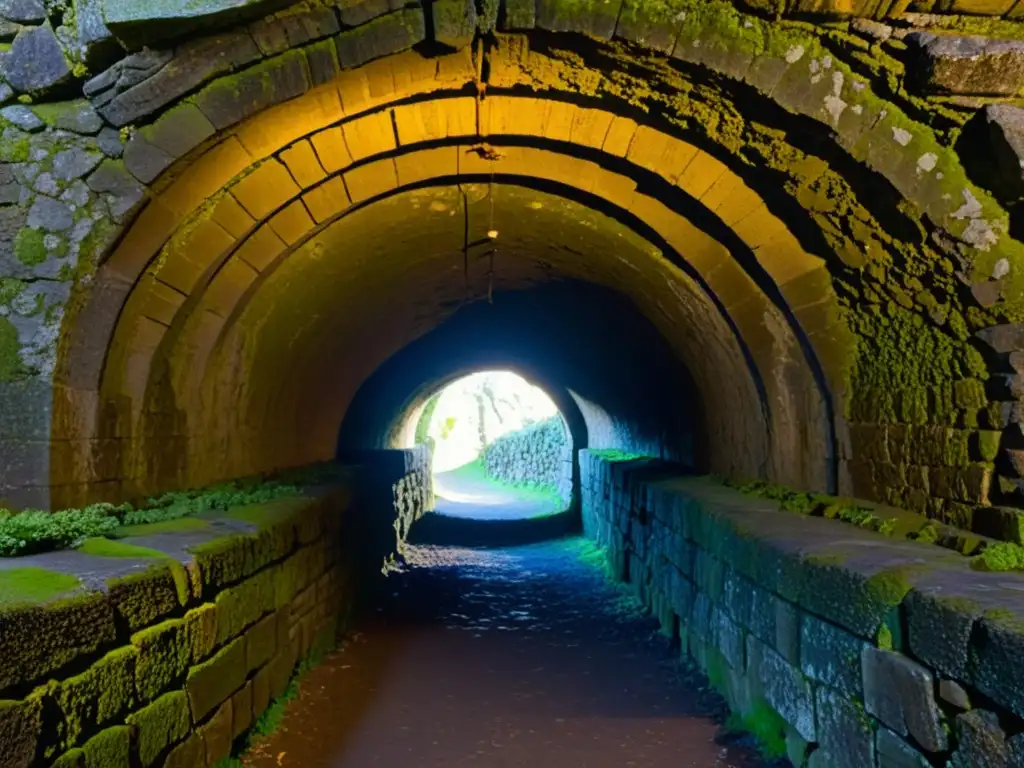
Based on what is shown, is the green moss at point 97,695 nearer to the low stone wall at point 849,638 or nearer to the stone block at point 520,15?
the low stone wall at point 849,638

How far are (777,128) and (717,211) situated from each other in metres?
0.96

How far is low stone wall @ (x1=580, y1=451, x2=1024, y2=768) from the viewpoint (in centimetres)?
252

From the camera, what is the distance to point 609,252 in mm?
6773

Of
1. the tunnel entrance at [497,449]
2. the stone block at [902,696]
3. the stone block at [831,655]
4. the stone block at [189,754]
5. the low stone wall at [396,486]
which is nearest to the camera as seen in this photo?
the stone block at [902,696]

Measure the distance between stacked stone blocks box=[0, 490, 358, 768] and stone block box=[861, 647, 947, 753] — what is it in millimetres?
3052

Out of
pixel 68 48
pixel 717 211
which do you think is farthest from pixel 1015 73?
pixel 68 48

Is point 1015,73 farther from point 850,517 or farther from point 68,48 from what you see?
point 68,48

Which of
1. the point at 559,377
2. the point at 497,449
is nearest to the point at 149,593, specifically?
the point at 559,377

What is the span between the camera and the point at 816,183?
4672 mm

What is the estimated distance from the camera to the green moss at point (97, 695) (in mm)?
2670

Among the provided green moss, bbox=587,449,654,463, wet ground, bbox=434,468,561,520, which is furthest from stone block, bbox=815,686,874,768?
wet ground, bbox=434,468,561,520

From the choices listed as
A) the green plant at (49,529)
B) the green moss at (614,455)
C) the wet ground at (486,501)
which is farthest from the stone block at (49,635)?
the wet ground at (486,501)

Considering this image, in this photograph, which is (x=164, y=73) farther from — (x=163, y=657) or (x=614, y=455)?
(x=614, y=455)

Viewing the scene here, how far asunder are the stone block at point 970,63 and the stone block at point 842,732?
3.00 m
